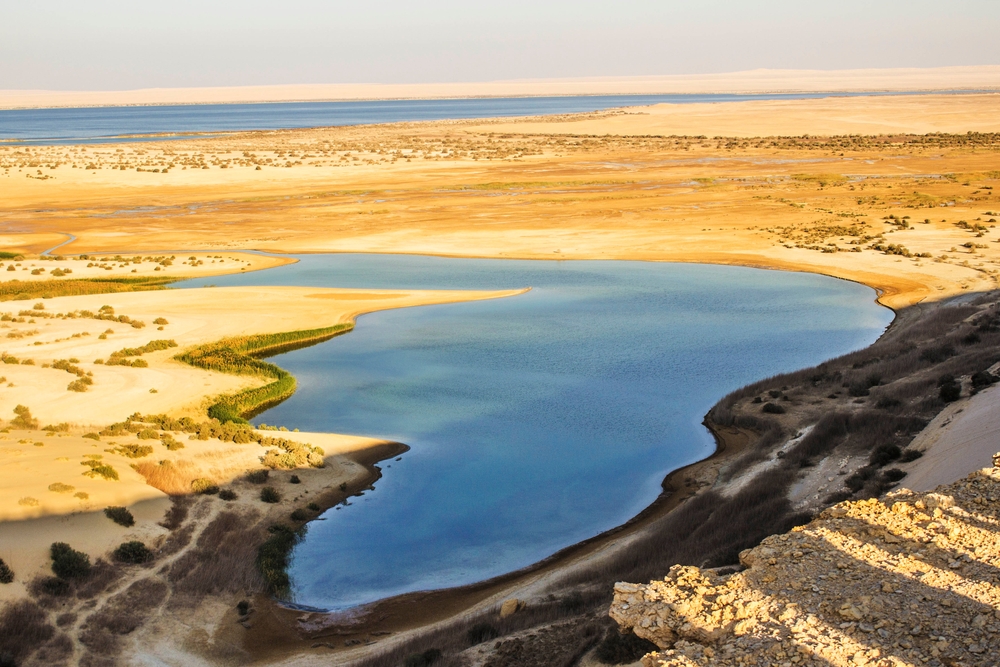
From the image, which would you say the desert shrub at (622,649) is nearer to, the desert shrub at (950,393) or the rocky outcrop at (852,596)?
the rocky outcrop at (852,596)

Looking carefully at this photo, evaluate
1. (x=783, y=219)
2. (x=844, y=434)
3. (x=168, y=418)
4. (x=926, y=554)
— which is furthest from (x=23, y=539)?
(x=783, y=219)

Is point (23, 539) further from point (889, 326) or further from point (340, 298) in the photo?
point (889, 326)

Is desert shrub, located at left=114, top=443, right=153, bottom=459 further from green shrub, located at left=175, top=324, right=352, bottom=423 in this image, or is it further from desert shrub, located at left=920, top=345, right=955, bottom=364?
Answer: desert shrub, located at left=920, top=345, right=955, bottom=364

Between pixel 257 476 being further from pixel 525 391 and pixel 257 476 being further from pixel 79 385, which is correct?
pixel 525 391

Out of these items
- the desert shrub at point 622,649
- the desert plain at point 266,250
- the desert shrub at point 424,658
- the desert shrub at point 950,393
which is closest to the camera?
the desert shrub at point 622,649

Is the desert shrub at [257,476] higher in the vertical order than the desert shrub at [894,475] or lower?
lower

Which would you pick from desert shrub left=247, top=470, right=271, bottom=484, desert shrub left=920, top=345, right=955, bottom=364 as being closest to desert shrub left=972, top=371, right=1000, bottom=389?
desert shrub left=920, top=345, right=955, bottom=364

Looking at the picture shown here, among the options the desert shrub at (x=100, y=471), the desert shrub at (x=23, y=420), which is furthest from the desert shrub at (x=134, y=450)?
the desert shrub at (x=23, y=420)
